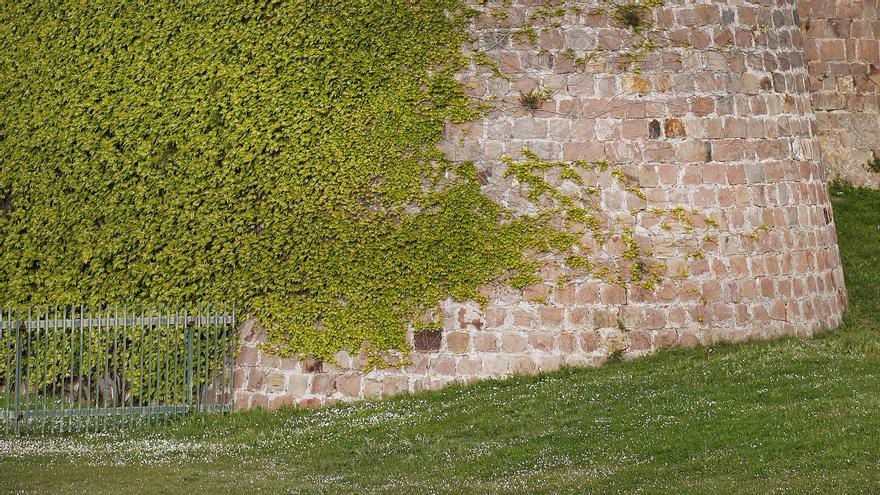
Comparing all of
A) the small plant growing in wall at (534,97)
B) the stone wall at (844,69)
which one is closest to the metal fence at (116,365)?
the small plant growing in wall at (534,97)

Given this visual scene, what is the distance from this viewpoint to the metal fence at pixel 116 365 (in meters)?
13.3

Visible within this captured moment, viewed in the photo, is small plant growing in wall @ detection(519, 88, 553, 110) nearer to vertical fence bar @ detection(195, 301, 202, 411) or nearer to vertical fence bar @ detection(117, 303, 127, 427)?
vertical fence bar @ detection(195, 301, 202, 411)

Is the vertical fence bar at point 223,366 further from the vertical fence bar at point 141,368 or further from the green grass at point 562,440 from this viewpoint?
the vertical fence bar at point 141,368

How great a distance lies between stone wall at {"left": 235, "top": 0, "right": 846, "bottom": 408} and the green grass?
15.3 inches

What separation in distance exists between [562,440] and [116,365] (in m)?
5.62

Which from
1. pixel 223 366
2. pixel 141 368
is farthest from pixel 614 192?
pixel 141 368

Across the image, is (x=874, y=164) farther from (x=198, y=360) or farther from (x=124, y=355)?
(x=124, y=355)

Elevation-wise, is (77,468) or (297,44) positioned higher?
(297,44)

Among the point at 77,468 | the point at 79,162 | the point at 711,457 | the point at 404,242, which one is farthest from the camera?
the point at 79,162

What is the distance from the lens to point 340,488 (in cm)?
941

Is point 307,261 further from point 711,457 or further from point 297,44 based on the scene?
point 711,457

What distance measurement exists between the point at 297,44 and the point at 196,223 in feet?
8.11

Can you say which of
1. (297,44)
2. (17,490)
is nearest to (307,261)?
(297,44)

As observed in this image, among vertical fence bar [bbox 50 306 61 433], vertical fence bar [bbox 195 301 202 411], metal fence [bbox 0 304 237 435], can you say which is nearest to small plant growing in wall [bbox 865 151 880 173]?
metal fence [bbox 0 304 237 435]
